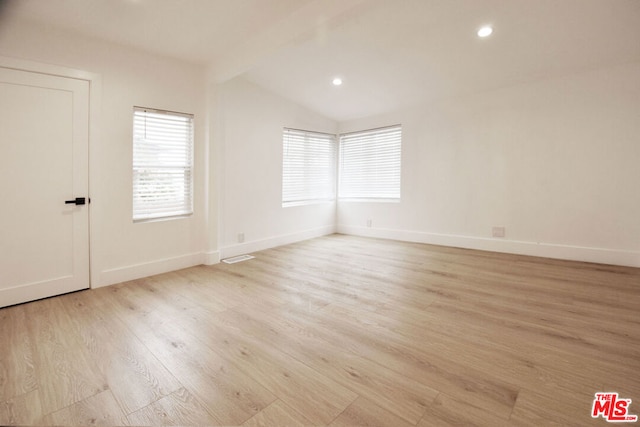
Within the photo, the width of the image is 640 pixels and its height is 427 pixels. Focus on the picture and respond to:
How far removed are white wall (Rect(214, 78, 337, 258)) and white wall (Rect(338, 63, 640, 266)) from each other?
2072 millimetres

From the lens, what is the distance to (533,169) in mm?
4531

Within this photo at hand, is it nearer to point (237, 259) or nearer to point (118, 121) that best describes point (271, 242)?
point (237, 259)

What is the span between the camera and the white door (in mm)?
2721

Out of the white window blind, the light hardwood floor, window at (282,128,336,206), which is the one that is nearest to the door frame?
the light hardwood floor

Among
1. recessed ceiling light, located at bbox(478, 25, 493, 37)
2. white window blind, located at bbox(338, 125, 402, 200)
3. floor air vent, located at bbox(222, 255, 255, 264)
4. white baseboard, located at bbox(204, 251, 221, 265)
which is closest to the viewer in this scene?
recessed ceiling light, located at bbox(478, 25, 493, 37)

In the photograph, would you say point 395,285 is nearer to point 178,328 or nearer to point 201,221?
point 178,328

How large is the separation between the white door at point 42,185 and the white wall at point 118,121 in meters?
0.13

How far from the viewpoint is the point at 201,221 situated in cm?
420

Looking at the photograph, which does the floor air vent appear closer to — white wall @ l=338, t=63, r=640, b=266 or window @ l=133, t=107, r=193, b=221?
window @ l=133, t=107, r=193, b=221

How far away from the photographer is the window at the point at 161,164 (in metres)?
3.56

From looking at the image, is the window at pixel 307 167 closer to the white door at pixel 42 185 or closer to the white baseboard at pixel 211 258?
Result: the white baseboard at pixel 211 258

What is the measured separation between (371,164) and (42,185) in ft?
16.4

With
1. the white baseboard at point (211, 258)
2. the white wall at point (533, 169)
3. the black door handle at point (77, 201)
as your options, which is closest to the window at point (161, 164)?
the black door handle at point (77, 201)

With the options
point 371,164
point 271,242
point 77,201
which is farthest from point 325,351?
point 371,164
